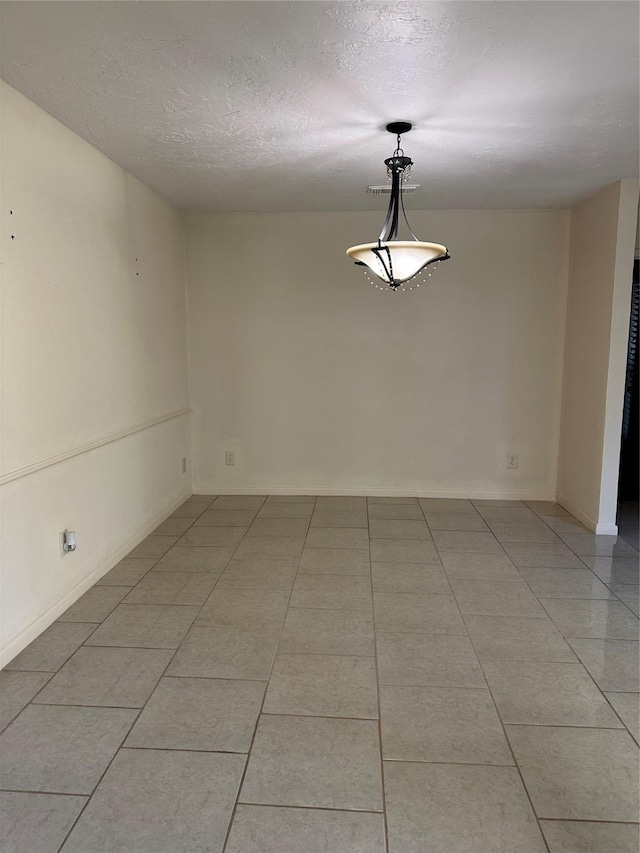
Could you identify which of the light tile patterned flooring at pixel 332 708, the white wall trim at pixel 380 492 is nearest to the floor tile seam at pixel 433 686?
the light tile patterned flooring at pixel 332 708

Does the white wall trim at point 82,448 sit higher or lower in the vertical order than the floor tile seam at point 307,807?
higher

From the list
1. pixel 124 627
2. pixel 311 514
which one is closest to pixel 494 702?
pixel 124 627

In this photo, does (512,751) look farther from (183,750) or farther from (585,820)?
(183,750)

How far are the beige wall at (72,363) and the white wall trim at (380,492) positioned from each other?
0.80 meters

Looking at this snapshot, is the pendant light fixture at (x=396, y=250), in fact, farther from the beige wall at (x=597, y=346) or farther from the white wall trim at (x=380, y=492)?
the white wall trim at (x=380, y=492)

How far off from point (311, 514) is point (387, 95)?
2804 millimetres

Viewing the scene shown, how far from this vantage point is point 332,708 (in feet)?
6.35

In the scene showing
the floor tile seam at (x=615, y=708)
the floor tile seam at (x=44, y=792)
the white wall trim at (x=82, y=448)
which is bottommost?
the floor tile seam at (x=44, y=792)

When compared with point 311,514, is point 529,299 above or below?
above

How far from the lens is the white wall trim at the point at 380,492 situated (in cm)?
451

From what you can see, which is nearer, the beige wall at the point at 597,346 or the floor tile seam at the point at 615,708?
the floor tile seam at the point at 615,708

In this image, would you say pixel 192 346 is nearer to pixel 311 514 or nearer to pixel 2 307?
pixel 311 514

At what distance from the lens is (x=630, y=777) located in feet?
5.37

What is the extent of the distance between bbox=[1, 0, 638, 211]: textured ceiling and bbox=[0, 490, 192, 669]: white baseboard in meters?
2.23
